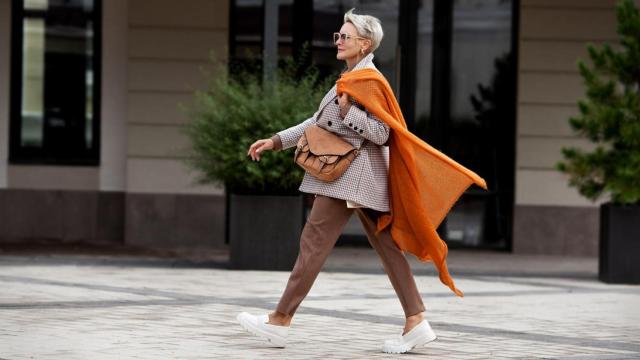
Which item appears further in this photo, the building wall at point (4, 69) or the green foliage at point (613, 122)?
the building wall at point (4, 69)

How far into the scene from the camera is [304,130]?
7.44m

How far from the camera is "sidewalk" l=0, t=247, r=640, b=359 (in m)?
7.28

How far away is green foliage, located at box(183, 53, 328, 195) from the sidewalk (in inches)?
32.8

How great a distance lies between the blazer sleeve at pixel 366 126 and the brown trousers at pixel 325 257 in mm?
373

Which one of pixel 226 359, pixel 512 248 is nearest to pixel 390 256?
pixel 226 359

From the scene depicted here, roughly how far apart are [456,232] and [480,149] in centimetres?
98

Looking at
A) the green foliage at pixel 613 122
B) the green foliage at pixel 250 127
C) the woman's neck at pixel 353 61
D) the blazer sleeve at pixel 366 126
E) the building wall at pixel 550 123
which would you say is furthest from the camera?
the building wall at pixel 550 123

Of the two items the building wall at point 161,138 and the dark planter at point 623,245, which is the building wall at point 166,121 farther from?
the dark planter at point 623,245

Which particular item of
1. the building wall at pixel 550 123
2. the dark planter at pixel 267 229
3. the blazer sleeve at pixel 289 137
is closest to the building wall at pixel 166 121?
the dark planter at pixel 267 229

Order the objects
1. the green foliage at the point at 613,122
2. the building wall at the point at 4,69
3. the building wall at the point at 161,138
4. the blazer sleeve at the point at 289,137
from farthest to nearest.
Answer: the building wall at the point at 4,69
the building wall at the point at 161,138
the green foliage at the point at 613,122
the blazer sleeve at the point at 289,137

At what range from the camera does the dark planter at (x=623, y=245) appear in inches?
495

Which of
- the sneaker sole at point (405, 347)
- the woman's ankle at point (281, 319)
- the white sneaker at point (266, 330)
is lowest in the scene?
the sneaker sole at point (405, 347)

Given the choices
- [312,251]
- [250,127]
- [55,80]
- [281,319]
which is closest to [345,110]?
[312,251]

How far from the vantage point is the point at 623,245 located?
12.6 m
